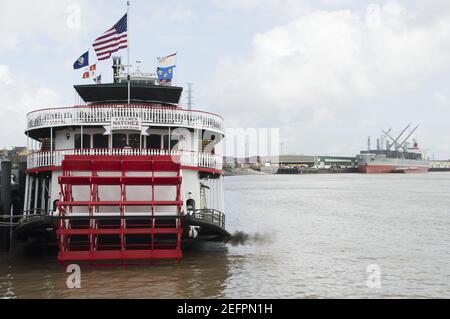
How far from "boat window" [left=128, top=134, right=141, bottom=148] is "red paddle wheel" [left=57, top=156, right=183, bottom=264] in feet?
4.96

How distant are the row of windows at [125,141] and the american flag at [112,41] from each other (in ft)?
10.4

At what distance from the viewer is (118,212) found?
15.1 meters

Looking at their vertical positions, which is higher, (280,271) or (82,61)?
(82,61)

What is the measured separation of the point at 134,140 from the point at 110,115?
1.25 m

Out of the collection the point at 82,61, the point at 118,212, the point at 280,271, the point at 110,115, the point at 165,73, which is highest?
the point at 82,61

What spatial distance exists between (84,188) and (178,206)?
3001mm

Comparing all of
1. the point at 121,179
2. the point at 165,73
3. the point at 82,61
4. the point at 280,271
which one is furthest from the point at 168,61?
Answer: the point at 280,271

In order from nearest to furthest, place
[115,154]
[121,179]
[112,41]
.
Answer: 1. [121,179]
2. [115,154]
3. [112,41]

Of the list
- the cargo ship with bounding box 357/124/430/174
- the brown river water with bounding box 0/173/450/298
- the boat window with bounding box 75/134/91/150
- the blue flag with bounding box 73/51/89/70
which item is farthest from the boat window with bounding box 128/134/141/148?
the cargo ship with bounding box 357/124/430/174

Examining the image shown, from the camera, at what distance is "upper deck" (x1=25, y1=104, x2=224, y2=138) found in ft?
53.4

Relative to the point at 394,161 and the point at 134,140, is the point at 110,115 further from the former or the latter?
the point at 394,161

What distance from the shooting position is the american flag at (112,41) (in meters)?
18.4
